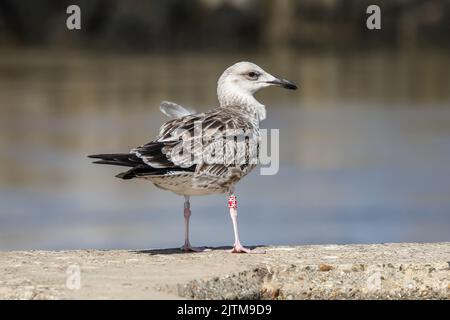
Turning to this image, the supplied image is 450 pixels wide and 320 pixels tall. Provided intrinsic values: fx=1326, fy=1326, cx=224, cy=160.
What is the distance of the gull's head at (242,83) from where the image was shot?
10.6 m

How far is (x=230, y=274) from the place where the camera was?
8.95 meters

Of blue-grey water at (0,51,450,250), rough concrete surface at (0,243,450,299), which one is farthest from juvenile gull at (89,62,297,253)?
blue-grey water at (0,51,450,250)

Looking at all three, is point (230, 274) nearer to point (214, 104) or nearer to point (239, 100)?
point (239, 100)

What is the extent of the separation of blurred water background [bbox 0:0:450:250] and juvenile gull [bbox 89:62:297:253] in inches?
150

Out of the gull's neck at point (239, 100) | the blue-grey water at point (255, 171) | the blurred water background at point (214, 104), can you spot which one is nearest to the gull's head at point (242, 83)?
the gull's neck at point (239, 100)

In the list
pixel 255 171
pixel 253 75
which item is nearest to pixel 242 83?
pixel 253 75

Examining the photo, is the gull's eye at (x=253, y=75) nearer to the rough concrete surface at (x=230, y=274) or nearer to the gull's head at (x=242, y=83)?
the gull's head at (x=242, y=83)

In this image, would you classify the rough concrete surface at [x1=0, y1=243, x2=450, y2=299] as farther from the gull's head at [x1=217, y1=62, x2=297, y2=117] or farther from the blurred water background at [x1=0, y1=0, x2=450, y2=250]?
the blurred water background at [x1=0, y1=0, x2=450, y2=250]

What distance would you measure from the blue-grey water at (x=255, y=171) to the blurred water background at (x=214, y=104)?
0.14 ft

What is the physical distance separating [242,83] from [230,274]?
2.19 meters

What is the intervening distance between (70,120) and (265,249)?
1688 centimetres

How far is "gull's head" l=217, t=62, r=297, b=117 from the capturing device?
10625 mm

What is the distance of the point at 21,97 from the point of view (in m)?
31.2

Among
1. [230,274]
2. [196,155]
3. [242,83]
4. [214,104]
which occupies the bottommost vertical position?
[230,274]
